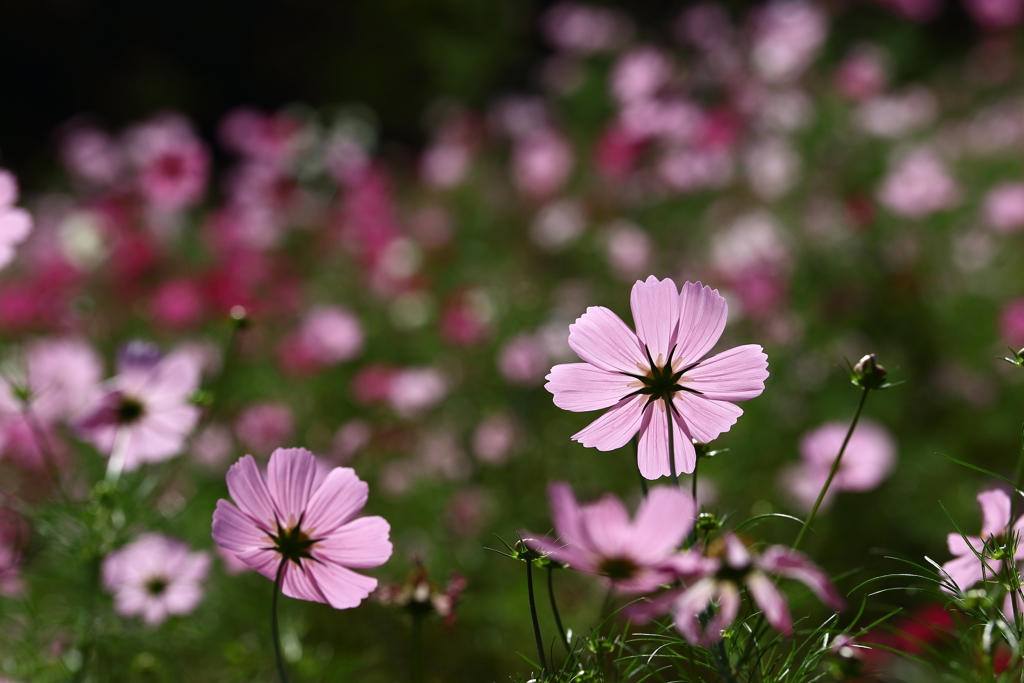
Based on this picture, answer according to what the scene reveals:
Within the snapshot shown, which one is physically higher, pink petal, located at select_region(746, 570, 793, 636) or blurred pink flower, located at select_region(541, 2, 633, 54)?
blurred pink flower, located at select_region(541, 2, 633, 54)

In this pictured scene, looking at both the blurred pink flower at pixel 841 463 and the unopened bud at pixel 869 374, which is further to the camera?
the blurred pink flower at pixel 841 463

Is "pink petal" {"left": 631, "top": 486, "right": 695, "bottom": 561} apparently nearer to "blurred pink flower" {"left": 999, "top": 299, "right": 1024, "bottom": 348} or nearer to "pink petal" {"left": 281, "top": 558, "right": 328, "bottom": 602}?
"pink petal" {"left": 281, "top": 558, "right": 328, "bottom": 602}

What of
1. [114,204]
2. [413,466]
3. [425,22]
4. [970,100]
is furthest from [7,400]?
[425,22]

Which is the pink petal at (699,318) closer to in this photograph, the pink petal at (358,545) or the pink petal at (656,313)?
the pink petal at (656,313)

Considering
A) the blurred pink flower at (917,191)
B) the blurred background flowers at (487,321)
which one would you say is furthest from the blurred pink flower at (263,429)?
the blurred pink flower at (917,191)

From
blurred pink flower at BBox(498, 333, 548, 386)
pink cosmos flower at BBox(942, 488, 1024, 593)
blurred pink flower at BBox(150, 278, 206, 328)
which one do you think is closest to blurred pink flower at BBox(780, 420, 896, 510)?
pink cosmos flower at BBox(942, 488, 1024, 593)

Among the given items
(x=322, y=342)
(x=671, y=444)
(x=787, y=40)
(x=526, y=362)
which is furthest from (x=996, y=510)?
(x=787, y=40)

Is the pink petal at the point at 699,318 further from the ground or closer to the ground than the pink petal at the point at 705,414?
further from the ground
